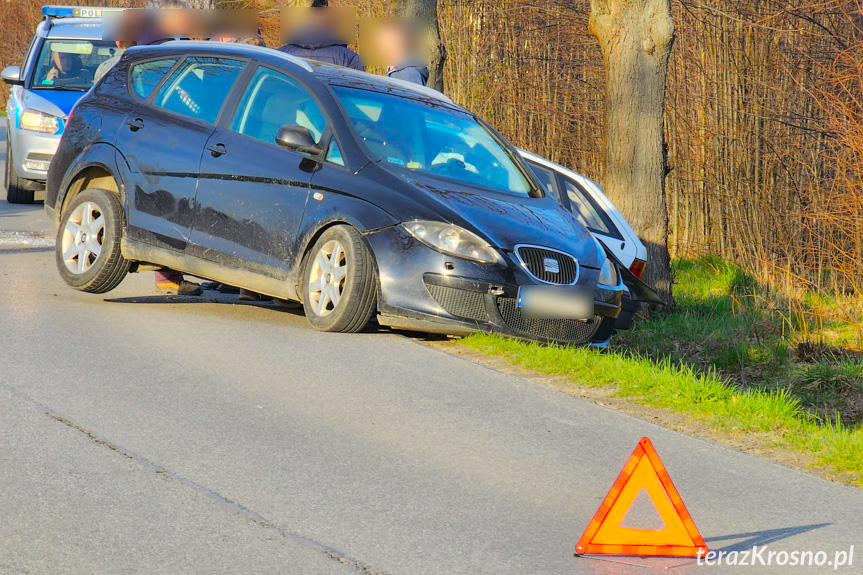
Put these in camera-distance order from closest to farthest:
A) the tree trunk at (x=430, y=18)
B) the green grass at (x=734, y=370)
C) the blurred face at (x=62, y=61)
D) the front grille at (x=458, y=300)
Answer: the green grass at (x=734, y=370)
the front grille at (x=458, y=300)
the tree trunk at (x=430, y=18)
the blurred face at (x=62, y=61)

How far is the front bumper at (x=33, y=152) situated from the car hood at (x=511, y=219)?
737 cm

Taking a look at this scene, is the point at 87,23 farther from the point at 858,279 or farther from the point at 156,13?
the point at 858,279

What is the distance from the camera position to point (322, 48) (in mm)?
12570

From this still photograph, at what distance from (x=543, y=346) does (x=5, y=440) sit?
401 centimetres

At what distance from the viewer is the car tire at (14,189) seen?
15.0 metres

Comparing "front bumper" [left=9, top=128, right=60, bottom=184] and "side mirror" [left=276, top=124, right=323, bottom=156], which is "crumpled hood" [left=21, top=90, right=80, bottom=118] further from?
"side mirror" [left=276, top=124, right=323, bottom=156]

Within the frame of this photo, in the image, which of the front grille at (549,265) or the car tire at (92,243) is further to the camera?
the car tire at (92,243)

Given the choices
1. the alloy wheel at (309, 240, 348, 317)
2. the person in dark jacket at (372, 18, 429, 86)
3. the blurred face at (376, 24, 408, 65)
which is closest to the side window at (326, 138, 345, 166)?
the alloy wheel at (309, 240, 348, 317)

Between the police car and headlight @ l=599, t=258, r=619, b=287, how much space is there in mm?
7680

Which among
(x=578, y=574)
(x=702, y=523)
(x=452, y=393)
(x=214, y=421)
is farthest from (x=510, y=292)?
(x=578, y=574)

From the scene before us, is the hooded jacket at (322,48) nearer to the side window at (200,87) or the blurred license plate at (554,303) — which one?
the side window at (200,87)

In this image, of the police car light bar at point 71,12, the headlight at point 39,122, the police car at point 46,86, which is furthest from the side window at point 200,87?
the police car light bar at point 71,12

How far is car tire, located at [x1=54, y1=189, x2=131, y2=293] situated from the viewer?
891 centimetres

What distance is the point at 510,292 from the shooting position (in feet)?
26.1
